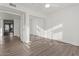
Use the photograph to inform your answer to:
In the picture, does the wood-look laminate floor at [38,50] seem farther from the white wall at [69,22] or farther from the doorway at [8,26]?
the doorway at [8,26]

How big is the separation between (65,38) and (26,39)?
110 inches

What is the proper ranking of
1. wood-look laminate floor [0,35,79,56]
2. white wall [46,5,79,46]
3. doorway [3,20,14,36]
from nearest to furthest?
wood-look laminate floor [0,35,79,56]
white wall [46,5,79,46]
doorway [3,20,14,36]

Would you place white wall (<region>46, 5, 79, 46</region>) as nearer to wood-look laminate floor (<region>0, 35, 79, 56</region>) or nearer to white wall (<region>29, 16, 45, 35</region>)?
wood-look laminate floor (<region>0, 35, 79, 56</region>)

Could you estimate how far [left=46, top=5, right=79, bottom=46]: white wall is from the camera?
17.2ft

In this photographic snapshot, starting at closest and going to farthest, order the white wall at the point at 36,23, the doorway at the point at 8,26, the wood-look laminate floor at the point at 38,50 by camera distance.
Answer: the wood-look laminate floor at the point at 38,50
the white wall at the point at 36,23
the doorway at the point at 8,26

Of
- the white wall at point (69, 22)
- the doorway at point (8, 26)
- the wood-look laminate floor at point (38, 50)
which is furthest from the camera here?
the doorway at point (8, 26)

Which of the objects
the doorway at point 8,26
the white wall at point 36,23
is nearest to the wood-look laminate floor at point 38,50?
the white wall at point 36,23

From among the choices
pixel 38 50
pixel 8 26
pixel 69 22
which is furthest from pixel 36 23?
pixel 38 50

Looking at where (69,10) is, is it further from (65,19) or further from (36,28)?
(36,28)

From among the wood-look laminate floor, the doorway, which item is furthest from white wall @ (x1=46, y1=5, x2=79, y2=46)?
the doorway

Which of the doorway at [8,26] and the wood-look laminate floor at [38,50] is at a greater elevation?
the doorway at [8,26]

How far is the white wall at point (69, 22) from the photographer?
207 inches

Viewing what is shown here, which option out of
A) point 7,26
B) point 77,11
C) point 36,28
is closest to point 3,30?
point 7,26

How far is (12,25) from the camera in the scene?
37.6ft
